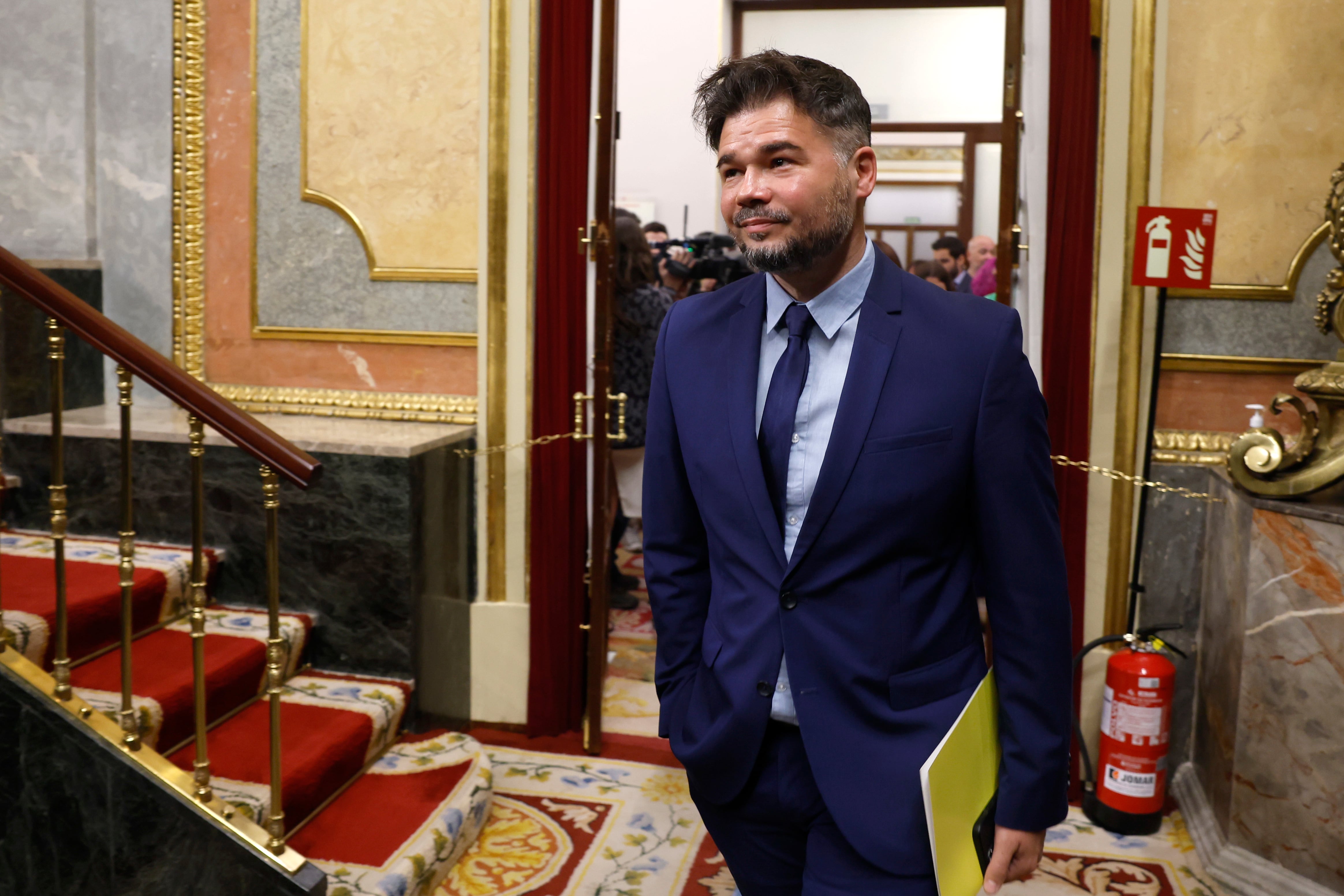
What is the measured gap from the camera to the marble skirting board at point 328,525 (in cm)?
322

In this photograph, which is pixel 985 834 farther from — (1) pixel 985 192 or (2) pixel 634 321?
(1) pixel 985 192

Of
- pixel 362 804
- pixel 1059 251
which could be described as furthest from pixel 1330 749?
pixel 362 804

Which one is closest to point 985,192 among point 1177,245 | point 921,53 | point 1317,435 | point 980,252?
point 921,53

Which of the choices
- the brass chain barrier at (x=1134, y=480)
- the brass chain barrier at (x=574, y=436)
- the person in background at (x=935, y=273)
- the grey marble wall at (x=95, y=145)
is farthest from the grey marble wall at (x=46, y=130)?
the person in background at (x=935, y=273)

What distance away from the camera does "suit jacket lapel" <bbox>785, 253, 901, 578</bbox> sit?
1.32 m

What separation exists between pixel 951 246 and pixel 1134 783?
14.9ft

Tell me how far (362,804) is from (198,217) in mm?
2047

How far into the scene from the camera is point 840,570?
1.34m

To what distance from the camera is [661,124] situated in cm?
822

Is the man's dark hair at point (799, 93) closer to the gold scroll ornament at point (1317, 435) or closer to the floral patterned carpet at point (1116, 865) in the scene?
the gold scroll ornament at point (1317, 435)

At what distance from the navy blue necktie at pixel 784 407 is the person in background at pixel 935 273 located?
16.7 feet

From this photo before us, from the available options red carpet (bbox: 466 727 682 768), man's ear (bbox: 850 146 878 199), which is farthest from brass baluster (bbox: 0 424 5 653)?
man's ear (bbox: 850 146 878 199)

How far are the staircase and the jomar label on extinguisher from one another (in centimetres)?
173

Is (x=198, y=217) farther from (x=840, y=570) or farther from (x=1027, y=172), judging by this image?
(x=840, y=570)
